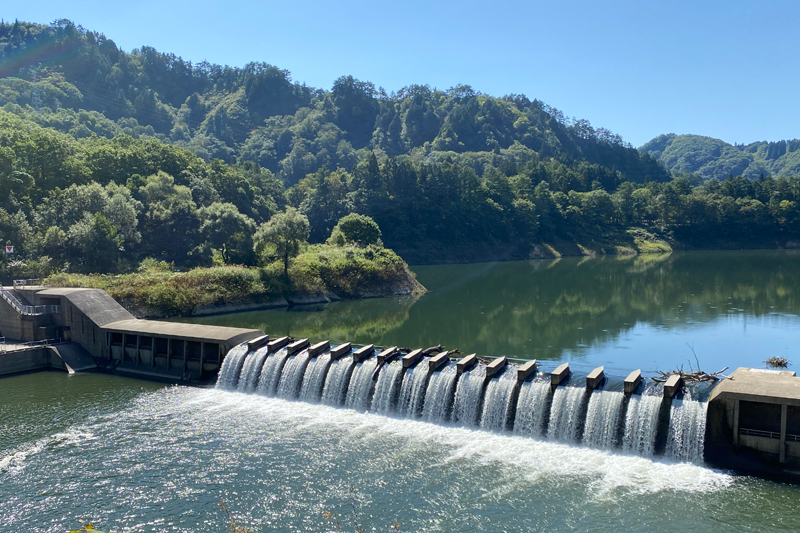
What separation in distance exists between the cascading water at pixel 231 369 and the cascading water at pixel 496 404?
536 inches

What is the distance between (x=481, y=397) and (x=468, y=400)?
573 mm

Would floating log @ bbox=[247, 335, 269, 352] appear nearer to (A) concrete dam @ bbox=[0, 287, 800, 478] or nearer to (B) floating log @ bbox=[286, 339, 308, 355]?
(A) concrete dam @ bbox=[0, 287, 800, 478]

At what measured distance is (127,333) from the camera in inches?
1414

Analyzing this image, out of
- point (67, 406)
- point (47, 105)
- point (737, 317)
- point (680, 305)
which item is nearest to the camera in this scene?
point (67, 406)

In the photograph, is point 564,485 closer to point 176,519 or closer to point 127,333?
point 176,519

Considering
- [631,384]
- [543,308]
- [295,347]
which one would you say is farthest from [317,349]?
[543,308]

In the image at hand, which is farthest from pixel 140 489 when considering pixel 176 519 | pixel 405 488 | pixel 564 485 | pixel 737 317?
pixel 737 317

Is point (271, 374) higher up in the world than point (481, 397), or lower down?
lower down

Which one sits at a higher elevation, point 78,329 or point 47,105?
point 47,105


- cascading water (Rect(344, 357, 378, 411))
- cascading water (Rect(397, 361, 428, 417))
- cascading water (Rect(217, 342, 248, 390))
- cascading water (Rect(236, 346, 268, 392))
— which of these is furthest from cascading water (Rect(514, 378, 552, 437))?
cascading water (Rect(217, 342, 248, 390))

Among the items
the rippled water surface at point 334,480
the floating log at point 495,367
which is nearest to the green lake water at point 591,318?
the floating log at point 495,367

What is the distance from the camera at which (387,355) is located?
3008cm

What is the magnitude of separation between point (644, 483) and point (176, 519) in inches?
596

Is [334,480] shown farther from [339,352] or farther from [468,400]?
[339,352]
